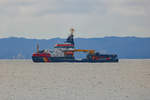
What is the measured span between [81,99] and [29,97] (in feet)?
13.9

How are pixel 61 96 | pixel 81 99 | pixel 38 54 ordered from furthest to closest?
pixel 38 54 < pixel 61 96 < pixel 81 99

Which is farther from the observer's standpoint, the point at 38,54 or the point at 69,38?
the point at 69,38

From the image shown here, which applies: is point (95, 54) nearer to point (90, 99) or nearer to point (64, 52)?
point (64, 52)

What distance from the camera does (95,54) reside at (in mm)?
142250

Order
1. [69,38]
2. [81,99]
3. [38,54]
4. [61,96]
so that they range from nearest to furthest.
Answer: [81,99], [61,96], [38,54], [69,38]

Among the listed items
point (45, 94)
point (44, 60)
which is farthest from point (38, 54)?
point (45, 94)

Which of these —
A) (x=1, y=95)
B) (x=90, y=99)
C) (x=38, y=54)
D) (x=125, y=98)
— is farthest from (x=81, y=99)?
(x=38, y=54)

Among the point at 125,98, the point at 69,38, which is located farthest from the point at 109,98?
the point at 69,38

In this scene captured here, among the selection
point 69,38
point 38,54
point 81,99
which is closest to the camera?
point 81,99

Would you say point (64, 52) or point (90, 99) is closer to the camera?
point (90, 99)

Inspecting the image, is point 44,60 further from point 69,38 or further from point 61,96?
point 61,96

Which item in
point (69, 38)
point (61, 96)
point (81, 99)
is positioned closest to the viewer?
point (81, 99)

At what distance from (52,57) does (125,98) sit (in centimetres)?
10759

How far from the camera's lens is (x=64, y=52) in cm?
13912
